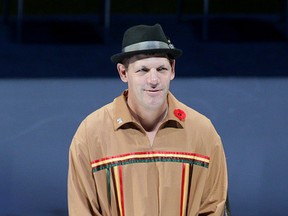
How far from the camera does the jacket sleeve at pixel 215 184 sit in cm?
221

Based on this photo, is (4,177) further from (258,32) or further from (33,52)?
(258,32)

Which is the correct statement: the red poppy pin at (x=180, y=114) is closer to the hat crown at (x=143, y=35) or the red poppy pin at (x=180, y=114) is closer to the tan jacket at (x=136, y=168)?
the tan jacket at (x=136, y=168)

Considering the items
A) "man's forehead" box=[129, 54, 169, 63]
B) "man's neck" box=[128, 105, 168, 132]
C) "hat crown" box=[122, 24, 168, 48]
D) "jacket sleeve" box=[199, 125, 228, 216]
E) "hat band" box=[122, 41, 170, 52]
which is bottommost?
"jacket sleeve" box=[199, 125, 228, 216]

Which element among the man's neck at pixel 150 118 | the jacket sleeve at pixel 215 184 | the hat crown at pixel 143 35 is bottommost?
the jacket sleeve at pixel 215 184

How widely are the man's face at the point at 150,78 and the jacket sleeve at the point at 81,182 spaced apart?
20 centimetres

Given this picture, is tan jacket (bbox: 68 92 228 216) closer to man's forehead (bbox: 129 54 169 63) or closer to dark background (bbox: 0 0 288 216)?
man's forehead (bbox: 129 54 169 63)

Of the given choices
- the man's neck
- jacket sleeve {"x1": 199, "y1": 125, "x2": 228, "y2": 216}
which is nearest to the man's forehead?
the man's neck

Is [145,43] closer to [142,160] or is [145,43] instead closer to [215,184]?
[142,160]

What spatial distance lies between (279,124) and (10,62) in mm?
1514

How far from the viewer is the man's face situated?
6.84 feet

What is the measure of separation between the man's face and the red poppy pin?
0.09 metres

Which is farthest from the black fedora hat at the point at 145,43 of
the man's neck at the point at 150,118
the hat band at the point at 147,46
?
the man's neck at the point at 150,118

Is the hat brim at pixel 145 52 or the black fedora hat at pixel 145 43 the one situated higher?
the black fedora hat at pixel 145 43

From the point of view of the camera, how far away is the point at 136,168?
216 centimetres
